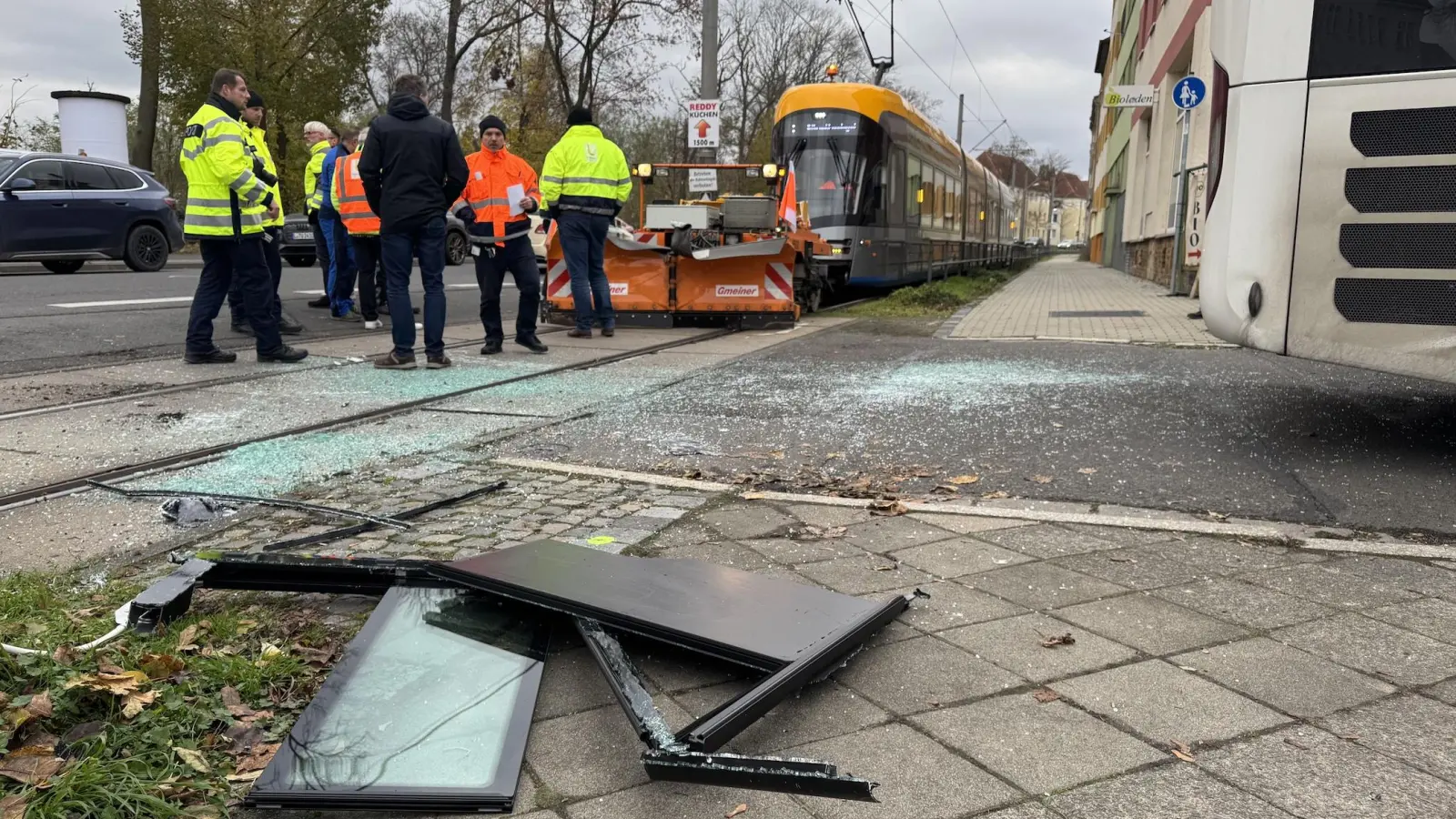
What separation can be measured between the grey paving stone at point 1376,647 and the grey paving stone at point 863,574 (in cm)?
108

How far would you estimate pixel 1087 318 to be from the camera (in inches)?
516

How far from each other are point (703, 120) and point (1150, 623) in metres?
14.9

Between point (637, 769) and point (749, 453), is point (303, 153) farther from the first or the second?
point (637, 769)

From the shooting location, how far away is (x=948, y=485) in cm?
462

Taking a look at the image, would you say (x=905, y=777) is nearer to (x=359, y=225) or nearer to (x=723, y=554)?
(x=723, y=554)

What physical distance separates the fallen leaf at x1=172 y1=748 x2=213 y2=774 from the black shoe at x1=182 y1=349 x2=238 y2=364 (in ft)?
20.0

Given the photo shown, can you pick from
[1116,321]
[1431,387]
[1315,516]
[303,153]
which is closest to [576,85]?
[303,153]

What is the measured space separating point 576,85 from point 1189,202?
74.4 feet

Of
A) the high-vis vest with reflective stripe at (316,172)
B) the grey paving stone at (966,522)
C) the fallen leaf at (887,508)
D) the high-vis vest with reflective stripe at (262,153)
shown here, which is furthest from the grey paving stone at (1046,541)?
the high-vis vest with reflective stripe at (316,172)

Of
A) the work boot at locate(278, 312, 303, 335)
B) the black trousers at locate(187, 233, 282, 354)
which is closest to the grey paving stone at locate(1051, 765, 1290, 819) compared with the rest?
the black trousers at locate(187, 233, 282, 354)

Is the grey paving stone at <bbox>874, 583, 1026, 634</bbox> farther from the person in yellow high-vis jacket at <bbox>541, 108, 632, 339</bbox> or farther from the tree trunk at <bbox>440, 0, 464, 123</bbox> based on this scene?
the tree trunk at <bbox>440, 0, 464, 123</bbox>

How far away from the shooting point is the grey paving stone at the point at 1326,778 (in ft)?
6.72

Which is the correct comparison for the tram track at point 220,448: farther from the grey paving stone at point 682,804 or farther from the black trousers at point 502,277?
the grey paving stone at point 682,804

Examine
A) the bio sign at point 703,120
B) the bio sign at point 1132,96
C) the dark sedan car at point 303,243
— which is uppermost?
the bio sign at point 1132,96
